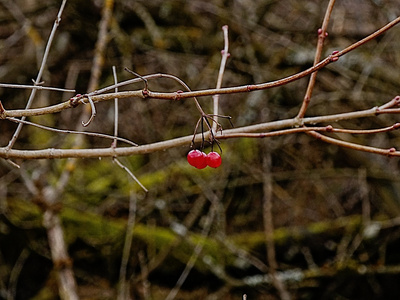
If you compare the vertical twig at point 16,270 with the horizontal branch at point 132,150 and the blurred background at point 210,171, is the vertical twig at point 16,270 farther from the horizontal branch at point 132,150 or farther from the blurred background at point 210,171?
Answer: the horizontal branch at point 132,150

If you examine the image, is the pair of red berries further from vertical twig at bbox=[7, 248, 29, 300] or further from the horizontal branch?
vertical twig at bbox=[7, 248, 29, 300]

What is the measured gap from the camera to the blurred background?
→ 2686 mm

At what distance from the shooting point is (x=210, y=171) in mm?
3152

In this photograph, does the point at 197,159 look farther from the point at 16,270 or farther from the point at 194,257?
the point at 16,270

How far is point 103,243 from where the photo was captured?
2.72 m

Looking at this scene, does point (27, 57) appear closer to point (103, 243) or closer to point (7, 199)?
point (7, 199)

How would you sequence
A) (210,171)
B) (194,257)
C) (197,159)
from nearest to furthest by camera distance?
(197,159) < (194,257) < (210,171)

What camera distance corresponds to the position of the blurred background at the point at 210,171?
2686 mm

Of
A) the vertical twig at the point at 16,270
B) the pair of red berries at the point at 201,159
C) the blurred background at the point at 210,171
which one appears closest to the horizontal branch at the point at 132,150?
the pair of red berries at the point at 201,159

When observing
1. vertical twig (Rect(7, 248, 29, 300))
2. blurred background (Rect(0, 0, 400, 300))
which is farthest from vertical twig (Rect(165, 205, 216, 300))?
vertical twig (Rect(7, 248, 29, 300))

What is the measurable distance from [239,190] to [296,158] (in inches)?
17.0

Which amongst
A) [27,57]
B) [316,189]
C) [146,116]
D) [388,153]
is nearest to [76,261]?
[146,116]

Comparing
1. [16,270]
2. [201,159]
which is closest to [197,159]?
[201,159]

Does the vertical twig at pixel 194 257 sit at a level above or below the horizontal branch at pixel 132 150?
above
